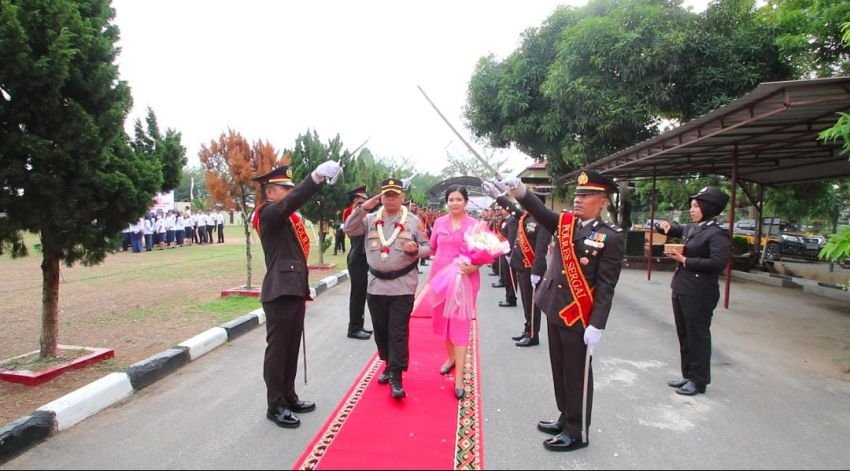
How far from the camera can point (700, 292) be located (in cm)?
447

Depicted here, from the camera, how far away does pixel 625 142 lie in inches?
545

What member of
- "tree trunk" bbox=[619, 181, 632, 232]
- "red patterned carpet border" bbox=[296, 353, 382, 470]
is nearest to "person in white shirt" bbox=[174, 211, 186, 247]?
"tree trunk" bbox=[619, 181, 632, 232]

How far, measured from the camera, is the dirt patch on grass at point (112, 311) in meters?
4.39

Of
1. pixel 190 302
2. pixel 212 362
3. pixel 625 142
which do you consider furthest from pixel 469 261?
pixel 625 142

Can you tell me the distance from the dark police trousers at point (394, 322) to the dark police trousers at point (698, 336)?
8.41ft

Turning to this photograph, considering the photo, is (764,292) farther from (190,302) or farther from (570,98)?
(190,302)

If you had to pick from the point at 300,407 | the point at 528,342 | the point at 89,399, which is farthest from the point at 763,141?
the point at 89,399

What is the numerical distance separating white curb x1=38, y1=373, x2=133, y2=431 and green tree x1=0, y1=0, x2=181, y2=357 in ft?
3.60

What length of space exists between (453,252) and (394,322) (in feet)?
2.77

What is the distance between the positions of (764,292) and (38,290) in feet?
46.4

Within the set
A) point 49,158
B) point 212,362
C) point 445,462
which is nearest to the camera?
point 445,462

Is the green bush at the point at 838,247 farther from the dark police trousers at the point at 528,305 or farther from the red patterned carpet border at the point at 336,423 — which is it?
the red patterned carpet border at the point at 336,423

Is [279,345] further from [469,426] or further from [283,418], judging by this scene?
[469,426]

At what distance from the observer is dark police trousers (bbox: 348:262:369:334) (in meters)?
6.40
